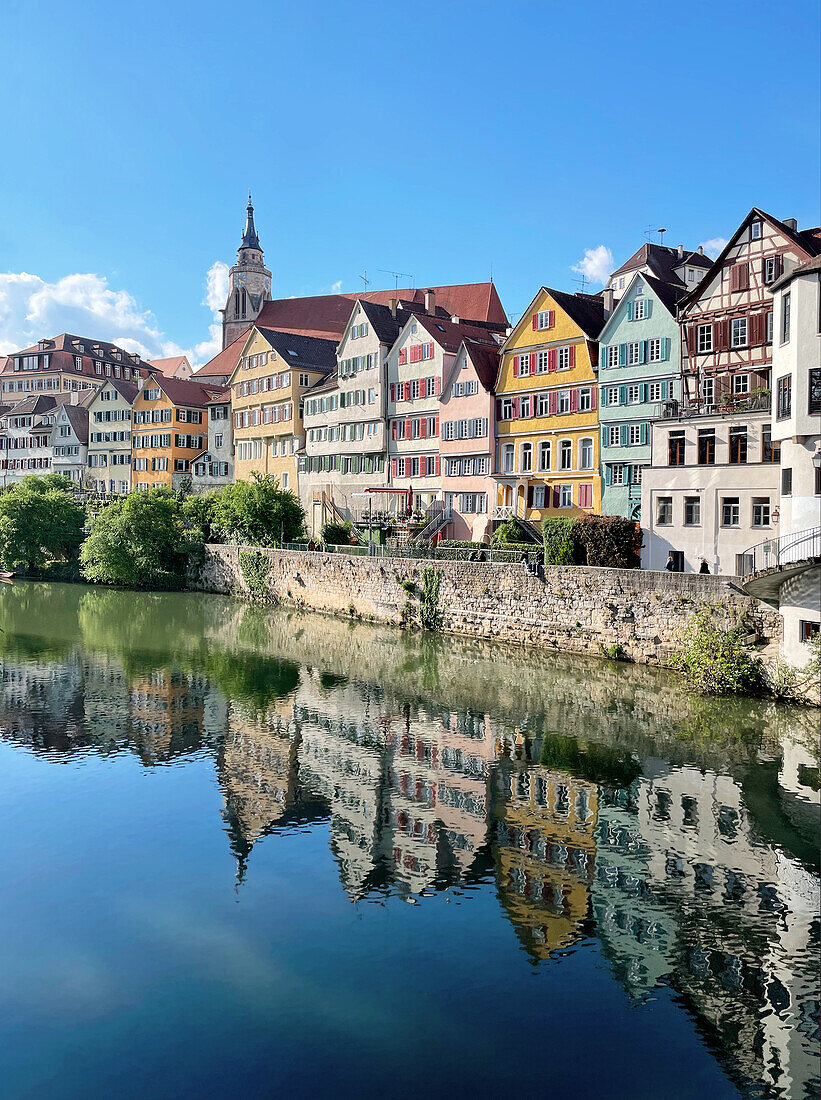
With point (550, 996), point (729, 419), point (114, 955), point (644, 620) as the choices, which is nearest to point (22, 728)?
point (114, 955)

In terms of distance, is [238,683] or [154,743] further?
[238,683]

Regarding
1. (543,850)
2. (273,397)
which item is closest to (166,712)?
(543,850)

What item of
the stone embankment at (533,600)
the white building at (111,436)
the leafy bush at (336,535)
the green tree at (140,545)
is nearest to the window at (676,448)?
the stone embankment at (533,600)

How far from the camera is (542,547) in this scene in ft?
119

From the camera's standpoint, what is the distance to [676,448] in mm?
33906

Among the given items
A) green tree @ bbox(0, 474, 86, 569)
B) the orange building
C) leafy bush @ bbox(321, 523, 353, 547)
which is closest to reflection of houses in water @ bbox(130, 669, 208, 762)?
leafy bush @ bbox(321, 523, 353, 547)

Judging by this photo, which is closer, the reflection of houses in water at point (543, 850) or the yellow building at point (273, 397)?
the reflection of houses in water at point (543, 850)

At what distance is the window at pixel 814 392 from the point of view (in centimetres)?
2439

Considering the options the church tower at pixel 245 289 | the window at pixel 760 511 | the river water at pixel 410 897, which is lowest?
the river water at pixel 410 897

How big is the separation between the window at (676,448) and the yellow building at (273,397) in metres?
32.1

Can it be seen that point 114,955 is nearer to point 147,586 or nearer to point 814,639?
point 814,639

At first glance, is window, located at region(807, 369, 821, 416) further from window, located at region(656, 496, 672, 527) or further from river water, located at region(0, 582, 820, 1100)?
window, located at region(656, 496, 672, 527)

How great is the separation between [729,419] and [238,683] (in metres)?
18.6

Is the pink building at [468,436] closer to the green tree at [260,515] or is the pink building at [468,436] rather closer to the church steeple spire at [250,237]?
the green tree at [260,515]
